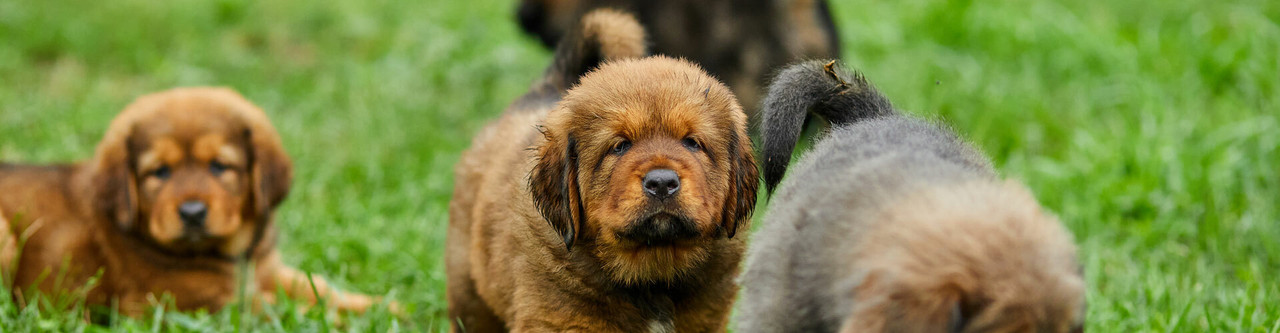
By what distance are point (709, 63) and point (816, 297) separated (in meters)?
3.35

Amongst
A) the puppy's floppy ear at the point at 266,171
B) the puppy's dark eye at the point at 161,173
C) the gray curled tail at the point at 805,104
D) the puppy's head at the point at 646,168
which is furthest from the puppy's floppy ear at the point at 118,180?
the gray curled tail at the point at 805,104

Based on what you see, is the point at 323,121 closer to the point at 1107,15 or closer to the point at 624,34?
the point at 624,34

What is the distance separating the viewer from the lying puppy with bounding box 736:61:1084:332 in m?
2.36

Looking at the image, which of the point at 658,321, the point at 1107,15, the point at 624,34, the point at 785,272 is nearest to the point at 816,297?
the point at 785,272

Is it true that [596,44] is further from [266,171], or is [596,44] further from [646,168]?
[266,171]

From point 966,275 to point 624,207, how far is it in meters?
1.11

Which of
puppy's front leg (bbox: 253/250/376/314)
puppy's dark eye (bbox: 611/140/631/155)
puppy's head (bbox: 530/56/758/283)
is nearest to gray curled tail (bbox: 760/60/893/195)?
puppy's head (bbox: 530/56/758/283)

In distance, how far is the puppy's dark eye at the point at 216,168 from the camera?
505 cm

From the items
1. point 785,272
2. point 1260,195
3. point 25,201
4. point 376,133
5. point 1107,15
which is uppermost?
point 1107,15

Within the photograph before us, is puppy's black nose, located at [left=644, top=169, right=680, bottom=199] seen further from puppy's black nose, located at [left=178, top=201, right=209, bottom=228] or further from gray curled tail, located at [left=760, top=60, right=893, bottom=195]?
puppy's black nose, located at [left=178, top=201, right=209, bottom=228]

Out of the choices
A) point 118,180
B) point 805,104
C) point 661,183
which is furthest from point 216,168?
point 805,104

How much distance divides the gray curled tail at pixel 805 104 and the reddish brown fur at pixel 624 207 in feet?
0.51

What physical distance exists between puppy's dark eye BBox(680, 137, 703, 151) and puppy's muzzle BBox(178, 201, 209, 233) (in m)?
2.54

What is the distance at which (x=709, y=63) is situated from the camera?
5949 mm
